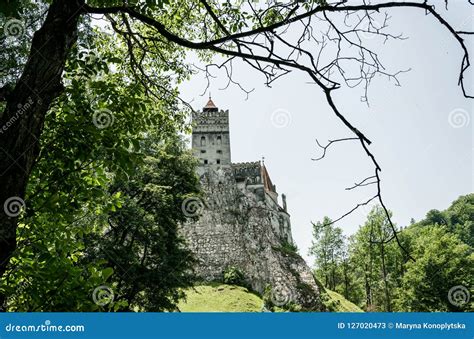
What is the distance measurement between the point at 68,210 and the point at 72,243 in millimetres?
482

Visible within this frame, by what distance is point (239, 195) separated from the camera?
59.6 metres

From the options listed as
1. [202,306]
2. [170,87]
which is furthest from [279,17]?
[202,306]

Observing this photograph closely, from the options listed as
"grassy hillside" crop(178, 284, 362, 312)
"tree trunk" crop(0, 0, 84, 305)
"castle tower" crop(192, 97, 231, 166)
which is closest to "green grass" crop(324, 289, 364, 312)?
"grassy hillside" crop(178, 284, 362, 312)

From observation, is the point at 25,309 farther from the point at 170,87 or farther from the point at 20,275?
the point at 170,87

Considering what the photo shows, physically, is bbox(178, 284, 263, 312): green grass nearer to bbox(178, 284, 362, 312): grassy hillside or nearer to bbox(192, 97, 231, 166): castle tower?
bbox(178, 284, 362, 312): grassy hillside

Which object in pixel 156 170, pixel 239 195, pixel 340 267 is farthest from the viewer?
pixel 239 195

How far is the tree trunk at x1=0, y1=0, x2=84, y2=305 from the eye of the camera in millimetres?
3408

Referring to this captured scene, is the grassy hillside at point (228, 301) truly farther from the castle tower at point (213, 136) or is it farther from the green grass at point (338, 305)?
the castle tower at point (213, 136)

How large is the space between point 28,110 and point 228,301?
40.4 meters

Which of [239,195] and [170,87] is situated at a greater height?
[239,195]

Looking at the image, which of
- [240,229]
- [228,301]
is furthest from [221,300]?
[240,229]

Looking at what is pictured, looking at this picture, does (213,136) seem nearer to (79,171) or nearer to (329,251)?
(329,251)

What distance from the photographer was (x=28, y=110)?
3566 mm

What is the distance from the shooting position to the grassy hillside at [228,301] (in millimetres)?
38031
